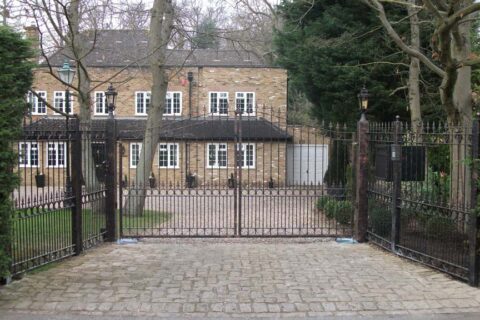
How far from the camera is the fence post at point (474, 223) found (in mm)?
7129

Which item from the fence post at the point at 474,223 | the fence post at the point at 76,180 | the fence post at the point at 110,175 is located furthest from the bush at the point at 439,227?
the fence post at the point at 110,175

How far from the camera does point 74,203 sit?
360 inches

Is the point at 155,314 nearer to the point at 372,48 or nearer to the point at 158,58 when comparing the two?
the point at 158,58

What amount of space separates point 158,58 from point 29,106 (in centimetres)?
1068

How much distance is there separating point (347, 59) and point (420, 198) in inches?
444

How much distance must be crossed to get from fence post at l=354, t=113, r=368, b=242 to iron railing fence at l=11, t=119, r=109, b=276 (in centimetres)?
510

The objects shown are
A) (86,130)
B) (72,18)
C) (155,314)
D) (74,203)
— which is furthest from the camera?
(72,18)

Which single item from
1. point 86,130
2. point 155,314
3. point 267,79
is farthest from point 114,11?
point 267,79

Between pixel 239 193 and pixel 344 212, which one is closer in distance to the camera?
pixel 239 193

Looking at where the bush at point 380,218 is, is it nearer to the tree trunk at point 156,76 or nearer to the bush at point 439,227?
the bush at point 439,227

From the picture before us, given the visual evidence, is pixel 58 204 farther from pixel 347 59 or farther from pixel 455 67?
pixel 347 59

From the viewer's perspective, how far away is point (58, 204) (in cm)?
862

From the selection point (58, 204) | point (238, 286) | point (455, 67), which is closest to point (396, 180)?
point (455, 67)

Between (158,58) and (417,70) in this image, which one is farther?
(158,58)
